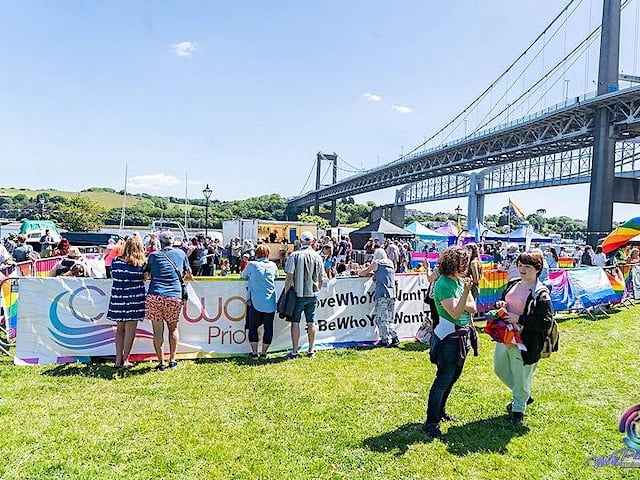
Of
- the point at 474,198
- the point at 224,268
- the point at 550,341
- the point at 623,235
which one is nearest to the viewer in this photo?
the point at 550,341

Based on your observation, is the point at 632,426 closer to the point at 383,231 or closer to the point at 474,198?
the point at 383,231

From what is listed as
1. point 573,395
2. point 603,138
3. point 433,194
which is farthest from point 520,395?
point 433,194

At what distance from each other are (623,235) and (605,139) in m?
20.9

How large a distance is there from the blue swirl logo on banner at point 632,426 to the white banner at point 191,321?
175 inches


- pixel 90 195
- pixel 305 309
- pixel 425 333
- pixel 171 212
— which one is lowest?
pixel 425 333

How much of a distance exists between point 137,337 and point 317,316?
2552 millimetres

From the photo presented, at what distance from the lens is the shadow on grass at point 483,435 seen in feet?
12.6

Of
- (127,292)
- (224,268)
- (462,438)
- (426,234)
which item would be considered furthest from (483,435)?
(426,234)

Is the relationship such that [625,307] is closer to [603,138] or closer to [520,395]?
[520,395]

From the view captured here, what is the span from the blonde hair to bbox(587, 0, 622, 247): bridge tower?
30.7 m

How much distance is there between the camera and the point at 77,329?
5926 mm

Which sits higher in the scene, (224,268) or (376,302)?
(376,302)

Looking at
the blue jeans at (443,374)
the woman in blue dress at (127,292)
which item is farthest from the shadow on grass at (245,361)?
the blue jeans at (443,374)

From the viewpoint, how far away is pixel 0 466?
3.37m
